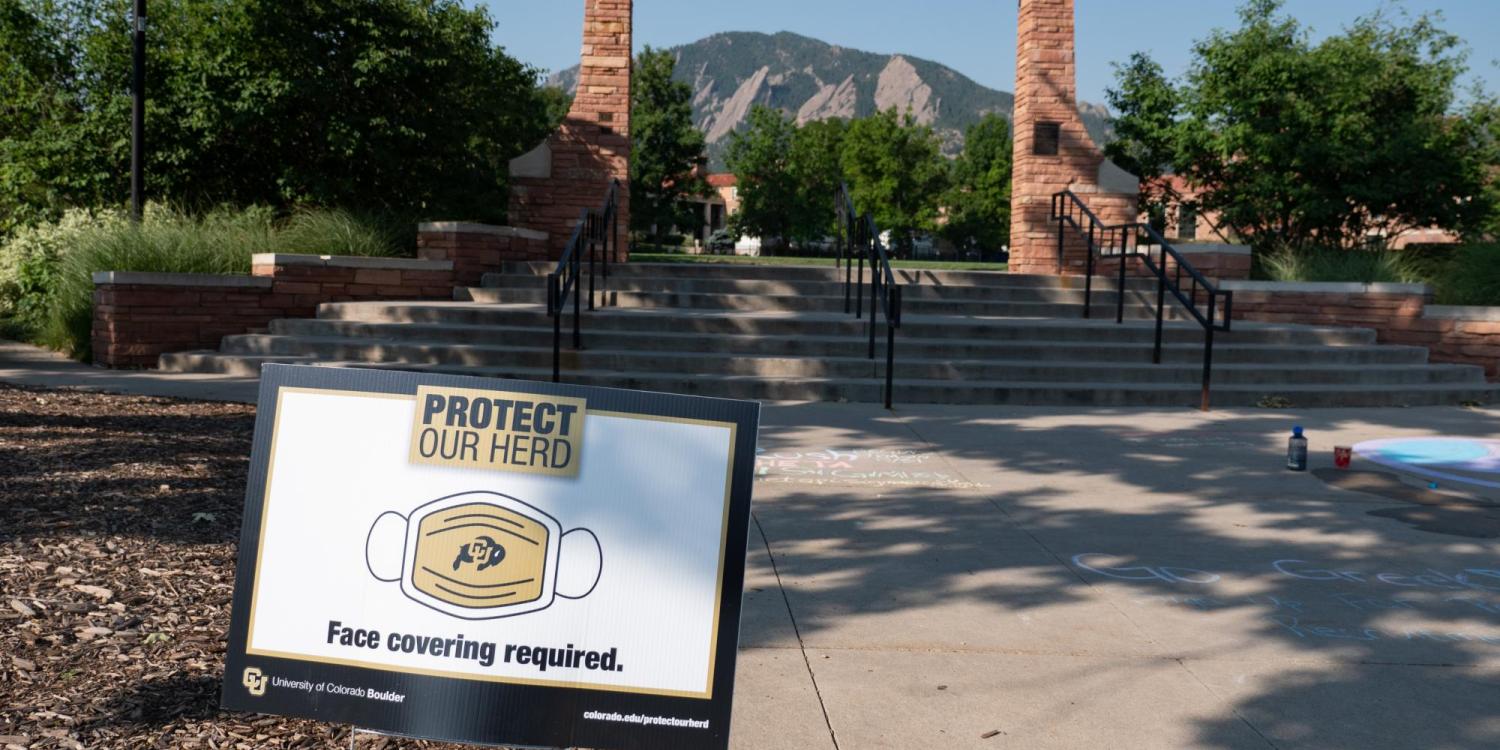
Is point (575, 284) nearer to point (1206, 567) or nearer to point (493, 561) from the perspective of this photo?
point (1206, 567)

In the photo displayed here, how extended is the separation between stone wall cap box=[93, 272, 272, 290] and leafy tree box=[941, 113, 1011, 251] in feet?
214

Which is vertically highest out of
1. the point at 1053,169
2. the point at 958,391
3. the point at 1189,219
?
the point at 1053,169

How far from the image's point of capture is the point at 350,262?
41.8 feet

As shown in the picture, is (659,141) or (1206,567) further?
(659,141)

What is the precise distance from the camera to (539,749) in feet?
8.68

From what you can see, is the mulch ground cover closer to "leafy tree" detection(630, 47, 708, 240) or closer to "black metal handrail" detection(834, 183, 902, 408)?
"black metal handrail" detection(834, 183, 902, 408)

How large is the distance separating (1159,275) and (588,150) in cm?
770

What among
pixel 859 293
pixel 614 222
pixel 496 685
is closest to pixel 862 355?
pixel 859 293

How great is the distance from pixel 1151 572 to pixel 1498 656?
1.36 meters

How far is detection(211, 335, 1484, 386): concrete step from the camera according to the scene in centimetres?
1080

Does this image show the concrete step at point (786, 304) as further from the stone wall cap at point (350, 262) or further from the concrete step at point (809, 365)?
the concrete step at point (809, 365)

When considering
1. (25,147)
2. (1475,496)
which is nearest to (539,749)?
(1475,496)

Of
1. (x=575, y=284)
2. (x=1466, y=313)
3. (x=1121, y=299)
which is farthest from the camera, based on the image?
(x=1121, y=299)

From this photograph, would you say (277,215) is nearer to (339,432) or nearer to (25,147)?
(25,147)
